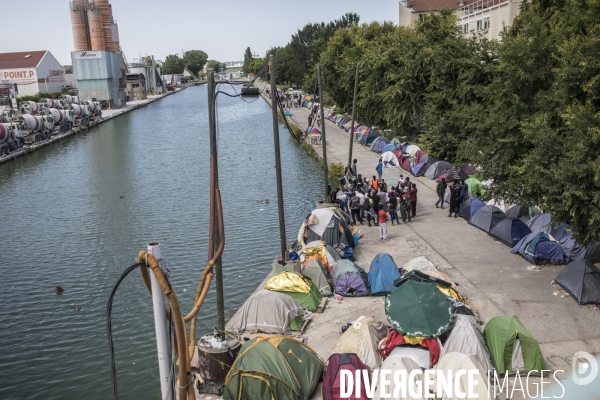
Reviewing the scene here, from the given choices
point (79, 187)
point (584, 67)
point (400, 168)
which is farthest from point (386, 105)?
point (584, 67)

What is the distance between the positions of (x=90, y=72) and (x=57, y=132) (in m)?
30.8

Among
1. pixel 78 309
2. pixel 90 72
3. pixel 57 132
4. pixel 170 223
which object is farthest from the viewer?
pixel 90 72

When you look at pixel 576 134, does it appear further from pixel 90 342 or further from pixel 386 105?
pixel 386 105

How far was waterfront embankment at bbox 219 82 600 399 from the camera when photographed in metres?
13.0

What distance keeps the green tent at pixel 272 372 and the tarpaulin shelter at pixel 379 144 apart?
2962 centimetres

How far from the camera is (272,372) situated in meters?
10.6

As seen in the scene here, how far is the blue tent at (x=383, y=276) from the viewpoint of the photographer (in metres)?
15.6

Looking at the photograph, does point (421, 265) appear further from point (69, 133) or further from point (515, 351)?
point (69, 133)

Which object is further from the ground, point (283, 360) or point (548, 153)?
point (548, 153)

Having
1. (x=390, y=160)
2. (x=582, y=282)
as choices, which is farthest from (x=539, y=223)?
(x=390, y=160)

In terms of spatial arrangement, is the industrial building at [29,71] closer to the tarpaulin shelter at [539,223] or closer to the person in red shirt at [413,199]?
the person in red shirt at [413,199]

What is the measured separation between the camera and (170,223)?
84.0 feet

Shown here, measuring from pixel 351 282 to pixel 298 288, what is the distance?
177 centimetres

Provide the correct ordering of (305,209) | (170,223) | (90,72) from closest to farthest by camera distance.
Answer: (170,223) < (305,209) < (90,72)
